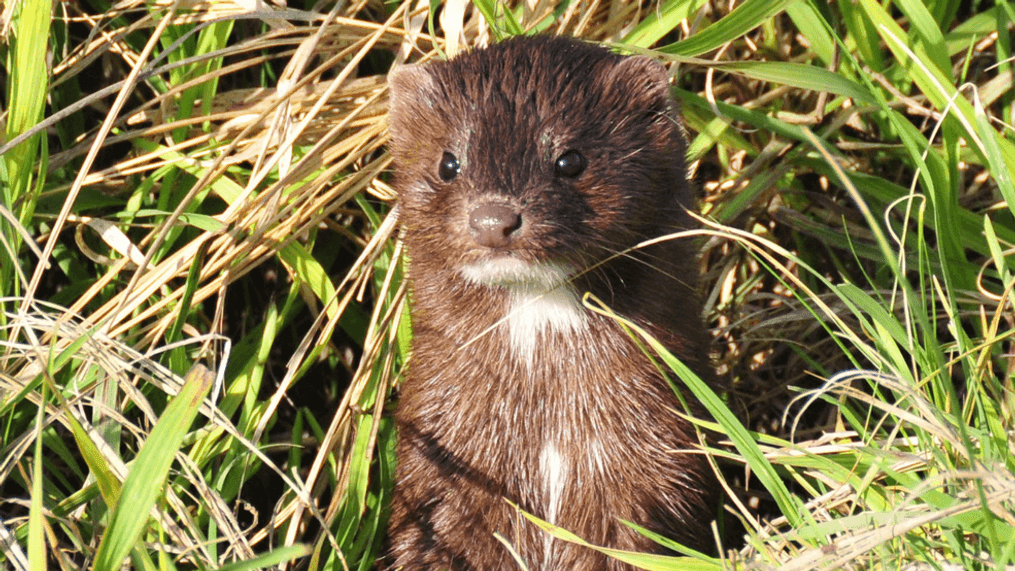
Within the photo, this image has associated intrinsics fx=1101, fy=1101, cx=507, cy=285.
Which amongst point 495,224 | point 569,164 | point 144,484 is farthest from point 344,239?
point 144,484

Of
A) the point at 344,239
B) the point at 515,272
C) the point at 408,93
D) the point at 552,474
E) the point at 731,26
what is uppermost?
the point at 731,26

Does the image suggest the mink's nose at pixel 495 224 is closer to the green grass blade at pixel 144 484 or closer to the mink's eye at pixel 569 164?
the mink's eye at pixel 569 164

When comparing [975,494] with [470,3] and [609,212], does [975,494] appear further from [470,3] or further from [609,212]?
[470,3]

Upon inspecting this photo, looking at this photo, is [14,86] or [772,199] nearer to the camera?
[14,86]

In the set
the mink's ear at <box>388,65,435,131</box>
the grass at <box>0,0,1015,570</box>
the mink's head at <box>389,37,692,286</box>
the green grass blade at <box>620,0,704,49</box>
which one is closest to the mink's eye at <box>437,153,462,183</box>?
the mink's head at <box>389,37,692,286</box>

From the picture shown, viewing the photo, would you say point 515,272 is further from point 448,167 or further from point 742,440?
point 742,440

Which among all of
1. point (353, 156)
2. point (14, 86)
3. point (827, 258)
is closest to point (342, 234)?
point (353, 156)
